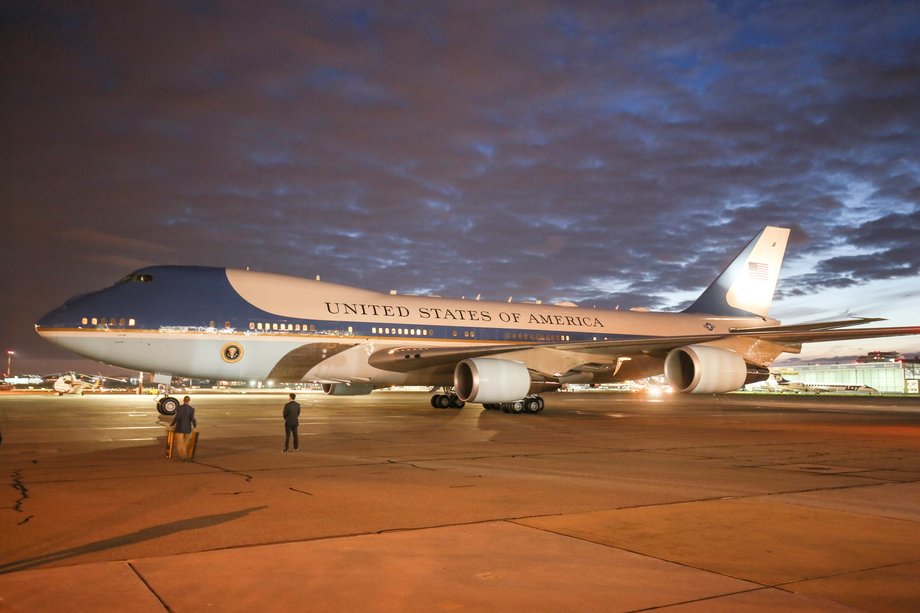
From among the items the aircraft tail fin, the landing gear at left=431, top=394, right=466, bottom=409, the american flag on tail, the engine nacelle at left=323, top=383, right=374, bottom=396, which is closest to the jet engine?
the landing gear at left=431, top=394, right=466, bottom=409

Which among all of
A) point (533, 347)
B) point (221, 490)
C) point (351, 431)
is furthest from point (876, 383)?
point (221, 490)

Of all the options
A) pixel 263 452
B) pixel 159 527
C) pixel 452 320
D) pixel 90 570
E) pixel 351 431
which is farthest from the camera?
pixel 452 320

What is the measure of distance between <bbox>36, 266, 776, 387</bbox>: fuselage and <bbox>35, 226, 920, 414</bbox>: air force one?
1.5 inches

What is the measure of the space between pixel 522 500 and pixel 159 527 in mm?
3655

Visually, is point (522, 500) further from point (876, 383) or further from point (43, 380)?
point (876, 383)

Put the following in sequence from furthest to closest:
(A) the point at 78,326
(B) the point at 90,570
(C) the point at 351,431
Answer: (A) the point at 78,326, (C) the point at 351,431, (B) the point at 90,570

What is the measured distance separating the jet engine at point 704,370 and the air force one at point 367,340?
39mm

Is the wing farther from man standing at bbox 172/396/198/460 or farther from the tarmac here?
man standing at bbox 172/396/198/460

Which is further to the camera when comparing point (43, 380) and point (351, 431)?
point (43, 380)

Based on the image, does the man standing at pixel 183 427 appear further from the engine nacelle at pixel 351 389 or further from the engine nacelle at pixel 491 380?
the engine nacelle at pixel 351 389

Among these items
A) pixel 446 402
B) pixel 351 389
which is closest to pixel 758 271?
pixel 446 402

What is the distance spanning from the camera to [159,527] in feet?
20.1

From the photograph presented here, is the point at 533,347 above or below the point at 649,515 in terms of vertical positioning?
above

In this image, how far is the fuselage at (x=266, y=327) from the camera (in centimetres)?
2012
